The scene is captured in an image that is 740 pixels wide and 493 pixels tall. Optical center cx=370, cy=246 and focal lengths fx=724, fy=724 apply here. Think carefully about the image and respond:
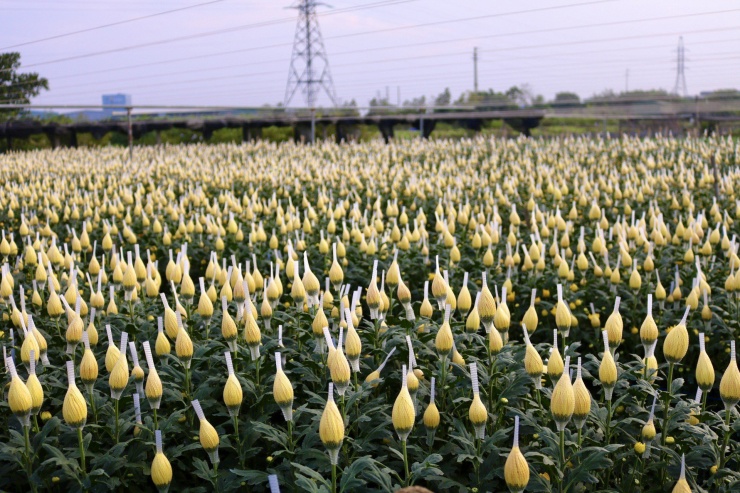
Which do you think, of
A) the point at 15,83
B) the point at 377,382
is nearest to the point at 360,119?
the point at 15,83

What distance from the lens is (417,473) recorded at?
2.24 meters

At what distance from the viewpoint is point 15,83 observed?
14.6 m

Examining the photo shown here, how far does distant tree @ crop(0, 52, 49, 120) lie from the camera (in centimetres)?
1301

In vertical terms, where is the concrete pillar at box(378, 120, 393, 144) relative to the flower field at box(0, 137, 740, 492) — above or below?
above

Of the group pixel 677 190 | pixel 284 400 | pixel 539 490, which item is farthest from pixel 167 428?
pixel 677 190

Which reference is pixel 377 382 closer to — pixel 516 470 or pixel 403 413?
pixel 403 413

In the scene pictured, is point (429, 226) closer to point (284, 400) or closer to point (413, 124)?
point (284, 400)

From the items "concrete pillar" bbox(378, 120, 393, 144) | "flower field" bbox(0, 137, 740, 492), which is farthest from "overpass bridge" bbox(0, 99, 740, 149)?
"flower field" bbox(0, 137, 740, 492)

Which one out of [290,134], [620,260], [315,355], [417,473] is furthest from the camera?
[290,134]

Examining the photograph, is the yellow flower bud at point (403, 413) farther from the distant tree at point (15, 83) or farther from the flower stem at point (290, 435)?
the distant tree at point (15, 83)

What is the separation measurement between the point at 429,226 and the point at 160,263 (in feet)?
9.67

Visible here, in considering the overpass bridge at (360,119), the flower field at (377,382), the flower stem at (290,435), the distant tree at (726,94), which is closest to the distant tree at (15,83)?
the overpass bridge at (360,119)

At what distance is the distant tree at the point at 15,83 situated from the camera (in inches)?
512

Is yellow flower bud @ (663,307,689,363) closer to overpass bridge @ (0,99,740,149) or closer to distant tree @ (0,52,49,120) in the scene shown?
distant tree @ (0,52,49,120)
